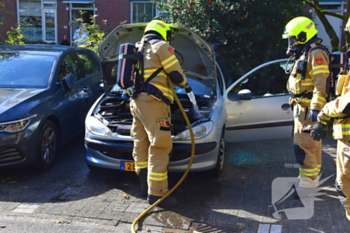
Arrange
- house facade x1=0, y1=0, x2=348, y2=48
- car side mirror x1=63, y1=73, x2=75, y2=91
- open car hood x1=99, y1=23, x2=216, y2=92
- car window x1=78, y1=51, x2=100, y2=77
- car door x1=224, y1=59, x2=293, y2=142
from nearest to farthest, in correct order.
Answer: open car hood x1=99, y1=23, x2=216, y2=92 → car door x1=224, y1=59, x2=293, y2=142 → car side mirror x1=63, y1=73, x2=75, y2=91 → car window x1=78, y1=51, x2=100, y2=77 → house facade x1=0, y1=0, x2=348, y2=48

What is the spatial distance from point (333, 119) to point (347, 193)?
2.15ft

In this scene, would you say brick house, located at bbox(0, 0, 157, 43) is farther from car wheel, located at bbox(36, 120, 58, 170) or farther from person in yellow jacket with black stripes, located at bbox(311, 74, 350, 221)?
person in yellow jacket with black stripes, located at bbox(311, 74, 350, 221)

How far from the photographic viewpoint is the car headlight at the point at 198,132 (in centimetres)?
488

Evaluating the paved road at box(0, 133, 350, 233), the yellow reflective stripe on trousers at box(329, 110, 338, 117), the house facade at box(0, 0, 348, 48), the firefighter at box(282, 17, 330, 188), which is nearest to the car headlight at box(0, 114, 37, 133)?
the paved road at box(0, 133, 350, 233)

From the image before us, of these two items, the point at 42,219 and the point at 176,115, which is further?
the point at 176,115

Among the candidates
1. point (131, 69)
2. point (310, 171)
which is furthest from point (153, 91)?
point (310, 171)

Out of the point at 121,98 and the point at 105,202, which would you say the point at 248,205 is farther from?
the point at 121,98

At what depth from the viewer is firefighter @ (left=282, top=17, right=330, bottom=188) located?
4.47 m

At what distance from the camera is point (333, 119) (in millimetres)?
3611

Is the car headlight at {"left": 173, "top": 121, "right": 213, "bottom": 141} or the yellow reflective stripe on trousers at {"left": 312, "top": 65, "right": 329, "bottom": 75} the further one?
the car headlight at {"left": 173, "top": 121, "right": 213, "bottom": 141}

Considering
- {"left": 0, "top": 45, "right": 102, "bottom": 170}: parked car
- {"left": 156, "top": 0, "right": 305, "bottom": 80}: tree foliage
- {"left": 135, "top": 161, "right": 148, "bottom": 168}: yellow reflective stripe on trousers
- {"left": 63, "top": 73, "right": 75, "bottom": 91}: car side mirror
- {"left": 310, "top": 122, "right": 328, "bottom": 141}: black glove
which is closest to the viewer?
{"left": 310, "top": 122, "right": 328, "bottom": 141}: black glove

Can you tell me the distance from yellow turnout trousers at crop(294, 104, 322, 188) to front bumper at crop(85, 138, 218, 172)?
1.00m

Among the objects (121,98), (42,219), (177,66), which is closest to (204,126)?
(177,66)

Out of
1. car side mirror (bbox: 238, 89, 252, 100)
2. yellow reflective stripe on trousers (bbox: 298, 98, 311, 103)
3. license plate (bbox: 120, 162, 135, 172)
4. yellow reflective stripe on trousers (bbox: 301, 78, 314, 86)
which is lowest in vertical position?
license plate (bbox: 120, 162, 135, 172)
